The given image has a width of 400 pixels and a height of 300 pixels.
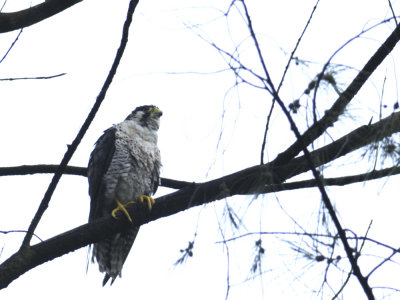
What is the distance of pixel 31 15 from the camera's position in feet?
10.8

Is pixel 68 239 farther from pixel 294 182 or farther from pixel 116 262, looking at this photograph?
pixel 116 262

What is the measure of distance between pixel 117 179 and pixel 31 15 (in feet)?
8.30

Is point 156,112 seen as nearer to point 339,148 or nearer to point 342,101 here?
point 339,148

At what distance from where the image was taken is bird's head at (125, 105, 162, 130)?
6.27m

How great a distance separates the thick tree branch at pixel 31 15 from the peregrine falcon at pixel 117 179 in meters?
2.29

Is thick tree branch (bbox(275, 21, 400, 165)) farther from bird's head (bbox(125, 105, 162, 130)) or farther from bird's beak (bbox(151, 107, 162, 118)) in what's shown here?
bird's beak (bbox(151, 107, 162, 118))

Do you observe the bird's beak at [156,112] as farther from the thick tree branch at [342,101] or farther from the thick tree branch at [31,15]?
the thick tree branch at [342,101]

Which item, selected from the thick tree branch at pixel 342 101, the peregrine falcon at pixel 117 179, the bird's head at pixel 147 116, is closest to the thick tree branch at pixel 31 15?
the thick tree branch at pixel 342 101

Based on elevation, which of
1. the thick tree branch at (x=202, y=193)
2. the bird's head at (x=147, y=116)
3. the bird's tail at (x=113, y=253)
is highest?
the bird's head at (x=147, y=116)

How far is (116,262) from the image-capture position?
5.67 meters

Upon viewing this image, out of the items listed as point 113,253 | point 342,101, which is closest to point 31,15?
point 342,101

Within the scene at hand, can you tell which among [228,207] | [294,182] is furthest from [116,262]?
[228,207]

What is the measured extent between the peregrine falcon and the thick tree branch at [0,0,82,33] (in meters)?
2.29

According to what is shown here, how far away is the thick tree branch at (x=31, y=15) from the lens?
10.7 feet
